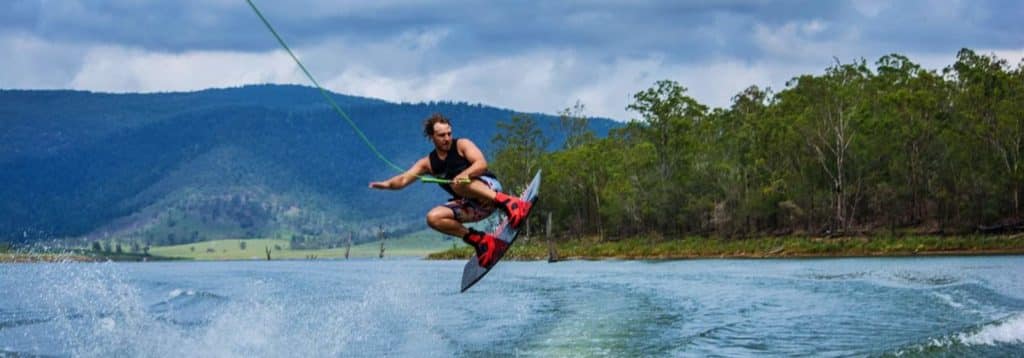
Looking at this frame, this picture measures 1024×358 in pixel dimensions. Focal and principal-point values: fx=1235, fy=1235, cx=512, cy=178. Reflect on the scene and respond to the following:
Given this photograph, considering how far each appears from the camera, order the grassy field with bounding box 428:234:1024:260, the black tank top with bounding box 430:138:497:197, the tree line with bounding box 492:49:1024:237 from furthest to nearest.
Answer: the tree line with bounding box 492:49:1024:237 → the grassy field with bounding box 428:234:1024:260 → the black tank top with bounding box 430:138:497:197

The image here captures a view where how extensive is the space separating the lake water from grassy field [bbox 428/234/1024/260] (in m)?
22.7

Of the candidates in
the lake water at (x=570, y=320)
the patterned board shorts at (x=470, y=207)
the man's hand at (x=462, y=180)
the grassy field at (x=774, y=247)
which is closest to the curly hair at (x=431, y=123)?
the man's hand at (x=462, y=180)

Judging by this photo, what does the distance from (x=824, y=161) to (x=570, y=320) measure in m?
53.5

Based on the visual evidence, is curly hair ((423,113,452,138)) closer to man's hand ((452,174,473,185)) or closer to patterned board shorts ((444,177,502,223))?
man's hand ((452,174,473,185))

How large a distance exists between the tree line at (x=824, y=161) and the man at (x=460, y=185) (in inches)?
2028

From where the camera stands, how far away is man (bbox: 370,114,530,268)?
1462cm

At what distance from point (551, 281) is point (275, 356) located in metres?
22.7

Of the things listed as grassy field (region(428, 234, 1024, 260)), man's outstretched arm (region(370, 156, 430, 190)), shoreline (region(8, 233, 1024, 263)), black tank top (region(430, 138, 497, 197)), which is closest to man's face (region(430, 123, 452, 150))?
black tank top (region(430, 138, 497, 197))

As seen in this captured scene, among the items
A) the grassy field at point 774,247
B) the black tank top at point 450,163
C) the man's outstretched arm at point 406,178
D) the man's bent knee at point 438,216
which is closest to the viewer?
the man's outstretched arm at point 406,178

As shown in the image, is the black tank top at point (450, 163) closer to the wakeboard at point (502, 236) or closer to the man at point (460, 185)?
the man at point (460, 185)

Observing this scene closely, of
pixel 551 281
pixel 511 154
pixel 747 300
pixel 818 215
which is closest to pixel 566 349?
pixel 747 300

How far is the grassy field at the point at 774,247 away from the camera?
5719cm

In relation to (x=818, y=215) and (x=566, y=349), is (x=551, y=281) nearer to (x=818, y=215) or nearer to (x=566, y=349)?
(x=566, y=349)

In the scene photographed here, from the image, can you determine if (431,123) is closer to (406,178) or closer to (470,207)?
(406,178)
